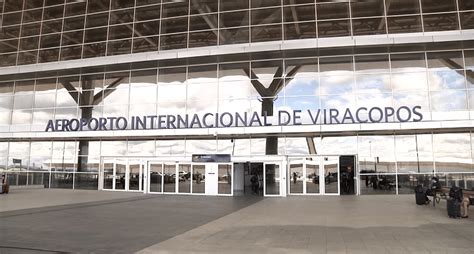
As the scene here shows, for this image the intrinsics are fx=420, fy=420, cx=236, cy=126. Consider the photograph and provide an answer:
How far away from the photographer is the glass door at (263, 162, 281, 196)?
2347cm

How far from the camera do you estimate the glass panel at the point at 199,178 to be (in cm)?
2467

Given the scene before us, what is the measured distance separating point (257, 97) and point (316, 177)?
18.5 feet

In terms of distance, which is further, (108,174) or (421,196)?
(108,174)

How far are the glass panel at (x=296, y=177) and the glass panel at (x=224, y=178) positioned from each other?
11.6 ft

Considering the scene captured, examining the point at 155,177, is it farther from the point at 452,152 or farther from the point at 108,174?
the point at 452,152

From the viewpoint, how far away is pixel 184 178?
25.0 meters

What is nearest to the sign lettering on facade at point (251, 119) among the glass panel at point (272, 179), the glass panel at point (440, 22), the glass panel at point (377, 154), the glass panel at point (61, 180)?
the glass panel at point (377, 154)

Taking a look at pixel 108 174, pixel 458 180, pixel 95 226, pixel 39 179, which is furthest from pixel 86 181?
pixel 458 180

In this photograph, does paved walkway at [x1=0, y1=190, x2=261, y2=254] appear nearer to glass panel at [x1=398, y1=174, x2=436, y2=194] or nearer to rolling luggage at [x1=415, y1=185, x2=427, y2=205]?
rolling luggage at [x1=415, y1=185, x2=427, y2=205]

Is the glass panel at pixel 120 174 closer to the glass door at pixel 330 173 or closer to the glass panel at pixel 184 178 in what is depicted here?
the glass panel at pixel 184 178

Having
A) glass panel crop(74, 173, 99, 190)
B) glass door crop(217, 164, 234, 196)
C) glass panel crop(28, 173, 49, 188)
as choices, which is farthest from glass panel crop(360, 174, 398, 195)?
glass panel crop(28, 173, 49, 188)

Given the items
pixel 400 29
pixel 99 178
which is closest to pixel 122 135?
pixel 99 178

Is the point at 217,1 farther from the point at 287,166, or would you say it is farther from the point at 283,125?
the point at 287,166

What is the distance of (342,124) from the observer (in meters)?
22.5
